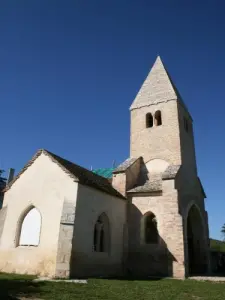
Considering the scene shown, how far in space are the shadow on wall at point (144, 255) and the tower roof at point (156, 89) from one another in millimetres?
10512

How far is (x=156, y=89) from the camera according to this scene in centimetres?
Answer: 2591

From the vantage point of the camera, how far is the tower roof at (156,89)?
2470 cm

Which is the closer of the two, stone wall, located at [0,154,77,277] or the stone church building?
stone wall, located at [0,154,77,277]

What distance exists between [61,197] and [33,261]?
383 cm

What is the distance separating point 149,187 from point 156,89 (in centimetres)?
1048

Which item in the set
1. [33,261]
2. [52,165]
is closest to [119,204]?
[52,165]

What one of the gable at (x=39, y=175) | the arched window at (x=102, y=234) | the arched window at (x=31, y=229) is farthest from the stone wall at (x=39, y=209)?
the arched window at (x=102, y=234)

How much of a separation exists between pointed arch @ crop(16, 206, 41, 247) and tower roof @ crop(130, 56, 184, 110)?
14222 mm

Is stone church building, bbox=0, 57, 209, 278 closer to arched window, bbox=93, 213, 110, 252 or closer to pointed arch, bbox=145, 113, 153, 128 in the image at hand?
arched window, bbox=93, 213, 110, 252

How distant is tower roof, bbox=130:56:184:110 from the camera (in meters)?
24.7

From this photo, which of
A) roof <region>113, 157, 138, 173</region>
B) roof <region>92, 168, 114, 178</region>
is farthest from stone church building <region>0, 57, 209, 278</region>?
roof <region>92, 168, 114, 178</region>

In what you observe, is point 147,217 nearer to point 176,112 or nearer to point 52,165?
point 52,165

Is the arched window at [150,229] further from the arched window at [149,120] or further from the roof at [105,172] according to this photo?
the roof at [105,172]

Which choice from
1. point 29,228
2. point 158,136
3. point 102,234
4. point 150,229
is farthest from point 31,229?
point 158,136
